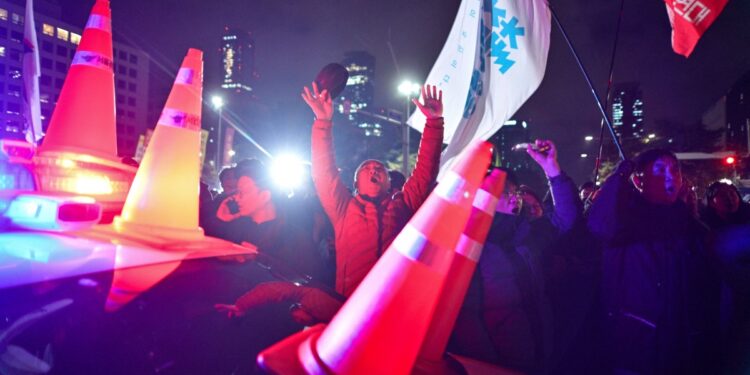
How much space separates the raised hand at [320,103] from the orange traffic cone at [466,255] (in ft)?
4.52

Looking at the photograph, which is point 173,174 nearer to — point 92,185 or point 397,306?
point 92,185

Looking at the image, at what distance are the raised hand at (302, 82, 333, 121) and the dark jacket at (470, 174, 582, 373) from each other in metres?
1.45

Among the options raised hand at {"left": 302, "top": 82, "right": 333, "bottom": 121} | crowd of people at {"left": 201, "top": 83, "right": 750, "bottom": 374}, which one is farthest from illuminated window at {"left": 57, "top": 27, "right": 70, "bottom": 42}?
crowd of people at {"left": 201, "top": 83, "right": 750, "bottom": 374}

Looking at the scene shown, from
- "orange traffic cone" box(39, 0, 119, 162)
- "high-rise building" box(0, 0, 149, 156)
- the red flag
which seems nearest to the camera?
"orange traffic cone" box(39, 0, 119, 162)

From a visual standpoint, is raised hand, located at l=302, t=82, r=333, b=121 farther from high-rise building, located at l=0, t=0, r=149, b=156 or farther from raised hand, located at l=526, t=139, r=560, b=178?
high-rise building, located at l=0, t=0, r=149, b=156

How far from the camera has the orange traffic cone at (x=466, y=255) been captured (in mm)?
1844

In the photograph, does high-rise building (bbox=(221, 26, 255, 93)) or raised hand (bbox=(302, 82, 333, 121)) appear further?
high-rise building (bbox=(221, 26, 255, 93))

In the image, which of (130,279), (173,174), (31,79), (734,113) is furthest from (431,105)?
(734,113)

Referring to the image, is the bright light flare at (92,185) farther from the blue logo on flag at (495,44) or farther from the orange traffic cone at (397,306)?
the blue logo on flag at (495,44)

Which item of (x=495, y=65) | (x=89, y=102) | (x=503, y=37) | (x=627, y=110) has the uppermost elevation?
(x=627, y=110)

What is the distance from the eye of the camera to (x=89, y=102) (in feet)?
9.62

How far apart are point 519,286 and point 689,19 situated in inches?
106

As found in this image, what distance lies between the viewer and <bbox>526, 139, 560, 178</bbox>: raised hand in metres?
3.42

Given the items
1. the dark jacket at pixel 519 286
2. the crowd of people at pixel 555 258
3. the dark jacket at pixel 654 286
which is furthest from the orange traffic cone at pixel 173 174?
the dark jacket at pixel 654 286
